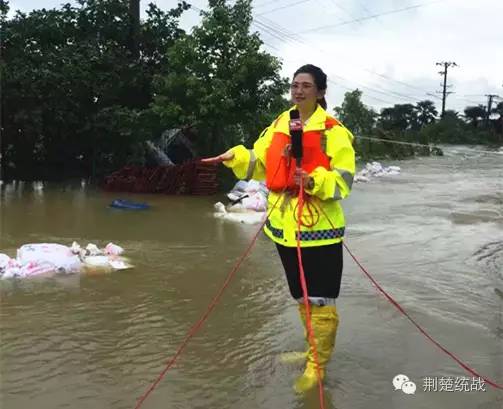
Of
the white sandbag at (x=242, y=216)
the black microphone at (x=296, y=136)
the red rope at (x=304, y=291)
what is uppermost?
the black microphone at (x=296, y=136)

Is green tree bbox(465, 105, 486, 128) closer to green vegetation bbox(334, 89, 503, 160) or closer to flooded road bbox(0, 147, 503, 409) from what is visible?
green vegetation bbox(334, 89, 503, 160)

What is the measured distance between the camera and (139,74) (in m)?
15.5

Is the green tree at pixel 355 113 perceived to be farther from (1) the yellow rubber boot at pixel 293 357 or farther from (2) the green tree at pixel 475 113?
(2) the green tree at pixel 475 113

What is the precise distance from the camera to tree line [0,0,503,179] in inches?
559

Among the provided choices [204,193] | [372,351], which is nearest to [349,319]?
[372,351]

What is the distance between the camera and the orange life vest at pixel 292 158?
324 cm

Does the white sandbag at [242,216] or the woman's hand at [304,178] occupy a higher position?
the woman's hand at [304,178]

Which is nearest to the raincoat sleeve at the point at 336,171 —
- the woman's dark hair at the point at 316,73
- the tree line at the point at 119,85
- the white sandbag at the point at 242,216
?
the woman's dark hair at the point at 316,73

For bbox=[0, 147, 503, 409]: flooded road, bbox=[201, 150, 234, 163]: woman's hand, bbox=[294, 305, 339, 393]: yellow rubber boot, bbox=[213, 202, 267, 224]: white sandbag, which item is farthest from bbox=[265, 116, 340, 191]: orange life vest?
bbox=[213, 202, 267, 224]: white sandbag

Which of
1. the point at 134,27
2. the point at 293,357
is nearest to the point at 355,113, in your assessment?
the point at 134,27

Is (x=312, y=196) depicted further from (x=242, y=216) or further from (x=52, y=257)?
(x=242, y=216)

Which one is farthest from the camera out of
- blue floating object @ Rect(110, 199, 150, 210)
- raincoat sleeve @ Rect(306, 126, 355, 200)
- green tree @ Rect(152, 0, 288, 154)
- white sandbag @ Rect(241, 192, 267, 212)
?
green tree @ Rect(152, 0, 288, 154)

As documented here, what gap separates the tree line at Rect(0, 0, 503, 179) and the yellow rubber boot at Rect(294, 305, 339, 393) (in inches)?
430

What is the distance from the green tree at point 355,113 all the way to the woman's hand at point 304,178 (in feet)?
102
